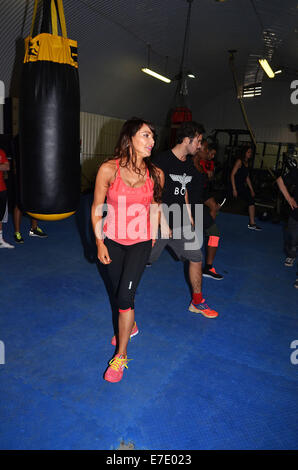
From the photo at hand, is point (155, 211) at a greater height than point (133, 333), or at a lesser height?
greater

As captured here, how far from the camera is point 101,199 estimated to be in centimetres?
205

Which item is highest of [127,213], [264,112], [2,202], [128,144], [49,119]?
[264,112]

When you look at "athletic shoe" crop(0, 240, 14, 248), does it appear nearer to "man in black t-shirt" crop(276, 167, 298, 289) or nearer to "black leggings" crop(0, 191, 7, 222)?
"black leggings" crop(0, 191, 7, 222)

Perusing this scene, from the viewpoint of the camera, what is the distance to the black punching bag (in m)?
2.49

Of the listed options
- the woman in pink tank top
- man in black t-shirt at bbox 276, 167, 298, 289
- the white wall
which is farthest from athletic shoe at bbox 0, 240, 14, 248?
the white wall

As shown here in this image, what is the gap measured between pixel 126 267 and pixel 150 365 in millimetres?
781

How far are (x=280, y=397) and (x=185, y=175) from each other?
6.13 feet

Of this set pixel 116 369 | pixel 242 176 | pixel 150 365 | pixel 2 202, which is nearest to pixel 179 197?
pixel 150 365

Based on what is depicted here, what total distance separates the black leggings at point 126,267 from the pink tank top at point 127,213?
0.04 meters

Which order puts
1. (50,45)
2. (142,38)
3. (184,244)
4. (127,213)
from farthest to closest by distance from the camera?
(142,38) → (184,244) → (50,45) → (127,213)

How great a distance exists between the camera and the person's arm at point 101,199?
6.55ft

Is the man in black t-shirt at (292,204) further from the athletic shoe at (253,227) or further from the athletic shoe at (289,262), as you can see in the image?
the athletic shoe at (253,227)

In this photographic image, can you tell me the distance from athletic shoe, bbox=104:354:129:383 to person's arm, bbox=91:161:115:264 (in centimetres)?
66

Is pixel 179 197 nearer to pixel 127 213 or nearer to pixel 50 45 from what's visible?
pixel 127 213
